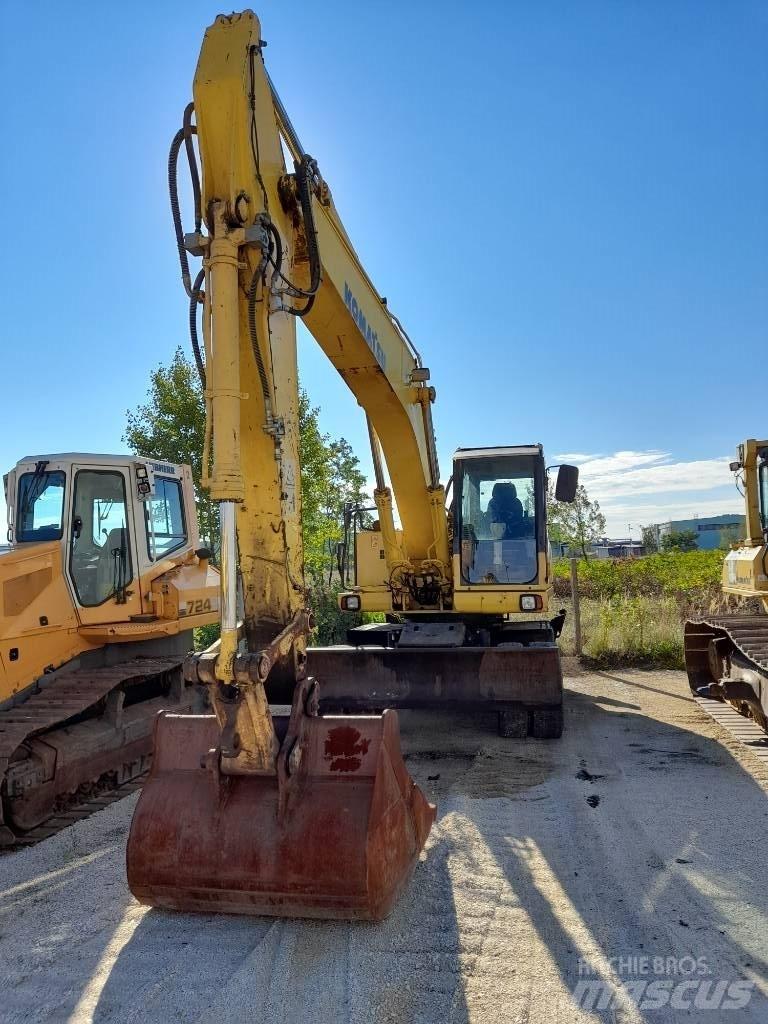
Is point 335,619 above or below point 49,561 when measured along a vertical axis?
below

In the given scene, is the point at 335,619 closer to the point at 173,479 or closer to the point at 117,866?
the point at 173,479

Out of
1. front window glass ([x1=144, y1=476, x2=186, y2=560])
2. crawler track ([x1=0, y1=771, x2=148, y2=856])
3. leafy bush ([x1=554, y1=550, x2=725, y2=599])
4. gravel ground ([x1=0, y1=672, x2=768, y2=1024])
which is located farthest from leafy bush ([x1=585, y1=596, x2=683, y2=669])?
crawler track ([x1=0, y1=771, x2=148, y2=856])

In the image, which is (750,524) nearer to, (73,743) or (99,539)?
(99,539)

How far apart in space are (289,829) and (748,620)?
5766 millimetres

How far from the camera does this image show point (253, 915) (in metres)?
3.47

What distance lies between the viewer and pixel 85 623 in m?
6.47

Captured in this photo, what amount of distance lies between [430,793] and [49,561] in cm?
355

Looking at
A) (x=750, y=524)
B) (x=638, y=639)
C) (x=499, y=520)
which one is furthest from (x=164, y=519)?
(x=638, y=639)

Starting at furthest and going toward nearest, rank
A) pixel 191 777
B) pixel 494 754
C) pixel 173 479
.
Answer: pixel 173 479, pixel 494 754, pixel 191 777

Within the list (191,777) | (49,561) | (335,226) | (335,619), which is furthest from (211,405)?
(335,619)

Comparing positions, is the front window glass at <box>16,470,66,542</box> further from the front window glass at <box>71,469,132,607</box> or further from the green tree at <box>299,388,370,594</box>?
the green tree at <box>299,388,370,594</box>

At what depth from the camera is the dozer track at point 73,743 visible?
5.39 meters

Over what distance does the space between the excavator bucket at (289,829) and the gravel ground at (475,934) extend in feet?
0.57

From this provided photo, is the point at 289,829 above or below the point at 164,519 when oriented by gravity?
below
